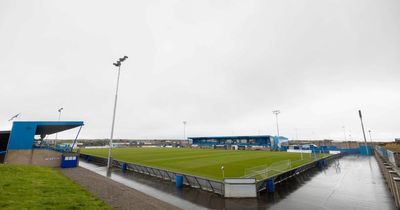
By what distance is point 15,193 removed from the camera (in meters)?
9.62

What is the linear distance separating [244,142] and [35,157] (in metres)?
70.5

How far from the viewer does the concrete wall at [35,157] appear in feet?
74.6

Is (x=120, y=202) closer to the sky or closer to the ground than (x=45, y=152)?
closer to the ground

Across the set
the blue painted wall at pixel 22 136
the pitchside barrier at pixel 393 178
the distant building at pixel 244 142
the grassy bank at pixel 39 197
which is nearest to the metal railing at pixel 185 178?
the grassy bank at pixel 39 197

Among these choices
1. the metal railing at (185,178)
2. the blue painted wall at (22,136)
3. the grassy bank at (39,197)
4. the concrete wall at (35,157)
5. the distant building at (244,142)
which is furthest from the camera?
the distant building at (244,142)

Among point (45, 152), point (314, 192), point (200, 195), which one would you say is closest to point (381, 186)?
point (314, 192)

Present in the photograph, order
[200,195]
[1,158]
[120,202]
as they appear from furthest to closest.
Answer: [1,158] → [200,195] → [120,202]

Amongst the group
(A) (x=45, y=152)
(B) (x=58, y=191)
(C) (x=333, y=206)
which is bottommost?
(C) (x=333, y=206)

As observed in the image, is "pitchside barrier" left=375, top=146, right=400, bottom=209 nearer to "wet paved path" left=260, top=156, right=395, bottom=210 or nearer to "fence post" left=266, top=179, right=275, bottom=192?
"wet paved path" left=260, top=156, right=395, bottom=210

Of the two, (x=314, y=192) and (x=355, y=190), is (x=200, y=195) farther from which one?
(x=355, y=190)

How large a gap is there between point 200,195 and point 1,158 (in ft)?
105

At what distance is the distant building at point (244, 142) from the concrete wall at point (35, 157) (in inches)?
2394

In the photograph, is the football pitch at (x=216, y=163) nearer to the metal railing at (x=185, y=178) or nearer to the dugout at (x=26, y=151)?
the metal railing at (x=185, y=178)

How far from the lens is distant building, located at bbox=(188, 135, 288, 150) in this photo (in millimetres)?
72375
